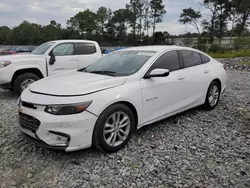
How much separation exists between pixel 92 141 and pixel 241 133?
8.36ft

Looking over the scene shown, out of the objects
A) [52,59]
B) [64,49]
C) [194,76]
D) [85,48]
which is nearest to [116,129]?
[194,76]

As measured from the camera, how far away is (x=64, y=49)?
7.11 meters

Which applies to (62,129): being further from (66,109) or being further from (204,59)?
(204,59)

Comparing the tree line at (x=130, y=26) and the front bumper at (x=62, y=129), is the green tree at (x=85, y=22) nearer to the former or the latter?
the tree line at (x=130, y=26)

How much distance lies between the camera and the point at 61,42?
7062 millimetres

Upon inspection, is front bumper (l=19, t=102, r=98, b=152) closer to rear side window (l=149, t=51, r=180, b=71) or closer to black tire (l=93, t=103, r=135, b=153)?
black tire (l=93, t=103, r=135, b=153)

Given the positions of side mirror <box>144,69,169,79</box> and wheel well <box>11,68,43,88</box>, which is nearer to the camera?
side mirror <box>144,69,169,79</box>

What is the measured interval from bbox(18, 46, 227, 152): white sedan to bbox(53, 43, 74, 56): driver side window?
124 inches

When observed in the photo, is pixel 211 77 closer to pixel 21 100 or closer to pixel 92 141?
pixel 92 141

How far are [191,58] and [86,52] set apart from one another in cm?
413

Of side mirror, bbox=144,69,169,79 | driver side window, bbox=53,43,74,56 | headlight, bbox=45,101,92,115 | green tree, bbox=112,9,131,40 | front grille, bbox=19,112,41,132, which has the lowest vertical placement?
front grille, bbox=19,112,41,132

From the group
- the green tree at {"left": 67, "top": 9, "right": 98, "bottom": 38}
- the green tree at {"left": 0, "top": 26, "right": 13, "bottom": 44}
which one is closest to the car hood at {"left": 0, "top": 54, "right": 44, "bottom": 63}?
the green tree at {"left": 0, "top": 26, "right": 13, "bottom": 44}

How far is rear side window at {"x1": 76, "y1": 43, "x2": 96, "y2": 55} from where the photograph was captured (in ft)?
24.3

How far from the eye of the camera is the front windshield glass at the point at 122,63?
139 inches
